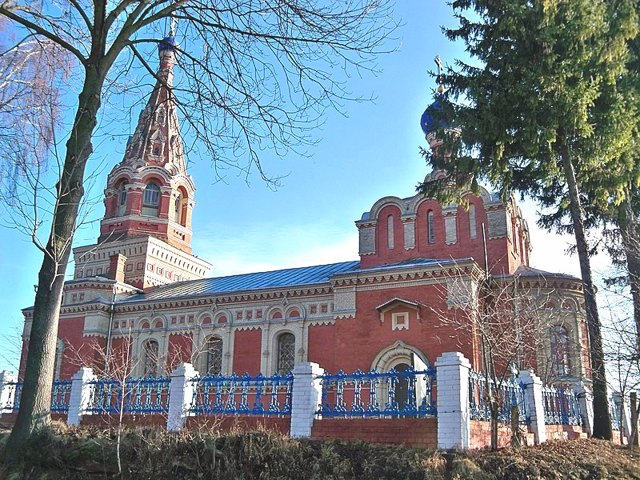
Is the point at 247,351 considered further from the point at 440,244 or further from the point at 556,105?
the point at 556,105

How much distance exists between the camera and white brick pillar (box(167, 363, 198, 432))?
10.2m

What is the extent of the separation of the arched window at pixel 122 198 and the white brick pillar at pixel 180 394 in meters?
18.0

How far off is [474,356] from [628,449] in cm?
579

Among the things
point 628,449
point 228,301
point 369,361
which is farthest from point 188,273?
point 628,449

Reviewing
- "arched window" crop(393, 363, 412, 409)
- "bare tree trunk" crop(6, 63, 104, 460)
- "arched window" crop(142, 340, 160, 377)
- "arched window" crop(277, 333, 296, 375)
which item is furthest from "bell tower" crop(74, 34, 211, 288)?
"bare tree trunk" crop(6, 63, 104, 460)

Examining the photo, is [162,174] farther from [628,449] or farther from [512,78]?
[628,449]

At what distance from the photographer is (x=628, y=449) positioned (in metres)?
10.1

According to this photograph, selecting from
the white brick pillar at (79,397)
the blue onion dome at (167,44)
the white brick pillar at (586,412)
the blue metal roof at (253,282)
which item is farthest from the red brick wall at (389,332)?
the blue onion dome at (167,44)

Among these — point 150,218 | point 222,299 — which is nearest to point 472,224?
point 222,299

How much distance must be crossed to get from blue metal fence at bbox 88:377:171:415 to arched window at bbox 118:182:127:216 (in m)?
16.1

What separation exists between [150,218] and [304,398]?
18990mm

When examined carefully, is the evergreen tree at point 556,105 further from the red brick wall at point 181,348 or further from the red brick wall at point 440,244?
the red brick wall at point 181,348

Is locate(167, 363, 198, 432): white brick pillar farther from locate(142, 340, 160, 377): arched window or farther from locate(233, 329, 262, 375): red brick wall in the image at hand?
locate(142, 340, 160, 377): arched window

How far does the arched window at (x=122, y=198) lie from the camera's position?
27.1 meters
